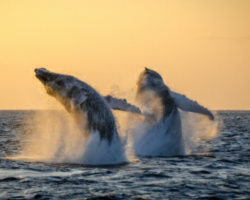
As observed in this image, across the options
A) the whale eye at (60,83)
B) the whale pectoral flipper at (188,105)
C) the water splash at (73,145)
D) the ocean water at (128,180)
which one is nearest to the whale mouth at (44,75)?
the whale eye at (60,83)

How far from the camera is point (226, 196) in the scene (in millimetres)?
10766

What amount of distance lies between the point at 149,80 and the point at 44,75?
5.17 m

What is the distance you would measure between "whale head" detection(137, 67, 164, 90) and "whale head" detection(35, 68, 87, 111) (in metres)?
4.55

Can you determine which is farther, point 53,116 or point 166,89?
point 166,89

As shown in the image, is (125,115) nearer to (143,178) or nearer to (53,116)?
(53,116)

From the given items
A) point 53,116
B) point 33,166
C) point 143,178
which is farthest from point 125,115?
point 143,178

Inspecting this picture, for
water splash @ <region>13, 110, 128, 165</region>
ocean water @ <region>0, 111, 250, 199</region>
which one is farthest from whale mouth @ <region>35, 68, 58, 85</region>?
ocean water @ <region>0, 111, 250, 199</region>

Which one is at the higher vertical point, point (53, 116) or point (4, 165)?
point (53, 116)

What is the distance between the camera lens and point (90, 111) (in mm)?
15234

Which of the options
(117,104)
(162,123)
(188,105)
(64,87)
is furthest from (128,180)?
(188,105)

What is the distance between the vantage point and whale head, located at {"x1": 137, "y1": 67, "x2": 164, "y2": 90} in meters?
19.4

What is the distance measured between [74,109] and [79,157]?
1490 mm

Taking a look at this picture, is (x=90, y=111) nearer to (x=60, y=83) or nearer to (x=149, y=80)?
(x=60, y=83)

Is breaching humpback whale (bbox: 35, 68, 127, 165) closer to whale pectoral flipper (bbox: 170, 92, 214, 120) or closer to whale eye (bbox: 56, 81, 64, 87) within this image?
whale eye (bbox: 56, 81, 64, 87)
